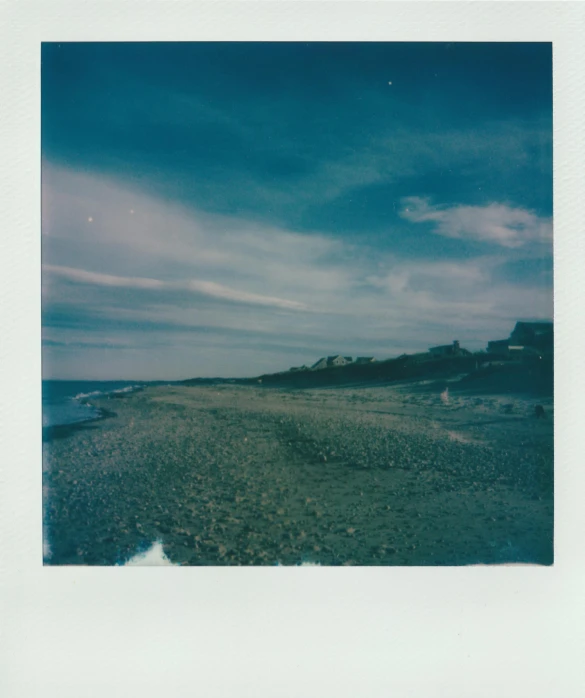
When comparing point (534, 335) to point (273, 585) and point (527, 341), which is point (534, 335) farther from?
point (273, 585)

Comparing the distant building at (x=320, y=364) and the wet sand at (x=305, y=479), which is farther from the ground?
the distant building at (x=320, y=364)

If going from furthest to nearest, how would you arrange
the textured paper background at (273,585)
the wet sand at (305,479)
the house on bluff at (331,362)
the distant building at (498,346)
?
the house on bluff at (331,362)
the distant building at (498,346)
the wet sand at (305,479)
the textured paper background at (273,585)

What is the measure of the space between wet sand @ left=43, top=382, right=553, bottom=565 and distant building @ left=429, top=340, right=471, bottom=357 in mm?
275

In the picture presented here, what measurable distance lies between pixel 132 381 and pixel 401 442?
77.0 inches

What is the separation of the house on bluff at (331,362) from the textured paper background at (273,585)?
1282 millimetres

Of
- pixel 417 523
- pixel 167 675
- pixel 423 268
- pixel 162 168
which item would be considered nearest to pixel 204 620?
pixel 167 675

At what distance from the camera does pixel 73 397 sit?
2.75 meters

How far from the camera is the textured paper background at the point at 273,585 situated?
2361mm

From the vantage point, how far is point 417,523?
2.65 m

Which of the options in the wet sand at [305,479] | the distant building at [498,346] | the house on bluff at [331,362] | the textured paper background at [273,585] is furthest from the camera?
the house on bluff at [331,362]

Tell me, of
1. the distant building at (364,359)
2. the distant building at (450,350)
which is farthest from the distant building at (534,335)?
the distant building at (364,359)

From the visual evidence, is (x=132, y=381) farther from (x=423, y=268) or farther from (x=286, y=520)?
(x=423, y=268)

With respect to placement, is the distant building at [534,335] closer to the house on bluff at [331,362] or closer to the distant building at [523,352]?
the distant building at [523,352]

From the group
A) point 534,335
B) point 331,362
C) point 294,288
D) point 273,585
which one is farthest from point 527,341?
point 273,585
